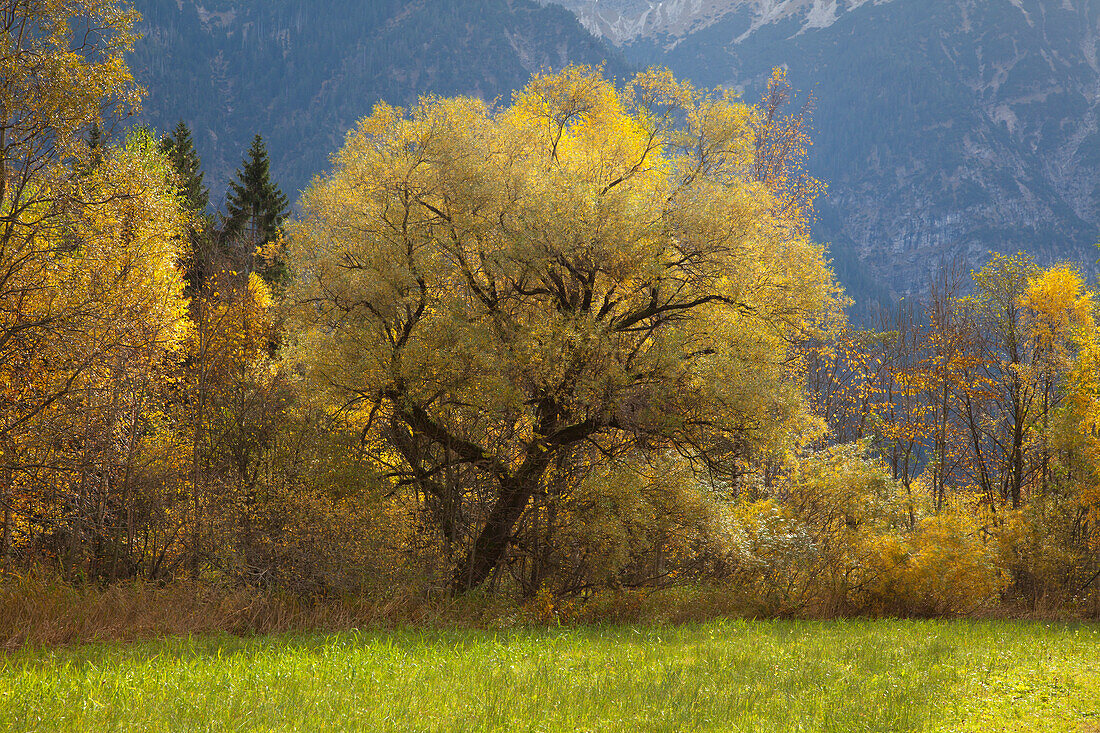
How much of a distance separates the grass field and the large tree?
419cm

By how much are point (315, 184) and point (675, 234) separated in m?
7.73

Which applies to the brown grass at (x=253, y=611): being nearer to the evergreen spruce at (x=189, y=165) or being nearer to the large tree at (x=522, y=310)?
the large tree at (x=522, y=310)

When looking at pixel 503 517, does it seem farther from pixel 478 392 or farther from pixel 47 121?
pixel 47 121

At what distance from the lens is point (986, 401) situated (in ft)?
84.2

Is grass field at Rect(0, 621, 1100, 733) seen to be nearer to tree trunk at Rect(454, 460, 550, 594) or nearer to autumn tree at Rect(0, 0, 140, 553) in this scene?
tree trunk at Rect(454, 460, 550, 594)

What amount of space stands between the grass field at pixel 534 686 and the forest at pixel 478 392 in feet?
10.8

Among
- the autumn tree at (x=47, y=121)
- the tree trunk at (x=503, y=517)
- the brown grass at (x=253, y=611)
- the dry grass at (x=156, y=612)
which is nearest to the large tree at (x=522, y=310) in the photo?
the tree trunk at (x=503, y=517)

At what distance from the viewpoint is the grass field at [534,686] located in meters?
5.55

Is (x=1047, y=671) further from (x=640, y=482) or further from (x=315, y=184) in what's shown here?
(x=315, y=184)

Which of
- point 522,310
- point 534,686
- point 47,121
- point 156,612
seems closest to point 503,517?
point 522,310

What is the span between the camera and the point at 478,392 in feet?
40.7

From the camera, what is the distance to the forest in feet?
37.1

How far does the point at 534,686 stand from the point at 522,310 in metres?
8.40

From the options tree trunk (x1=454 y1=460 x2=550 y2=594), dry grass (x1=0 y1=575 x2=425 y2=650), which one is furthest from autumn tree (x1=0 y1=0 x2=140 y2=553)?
tree trunk (x1=454 y1=460 x2=550 y2=594)
